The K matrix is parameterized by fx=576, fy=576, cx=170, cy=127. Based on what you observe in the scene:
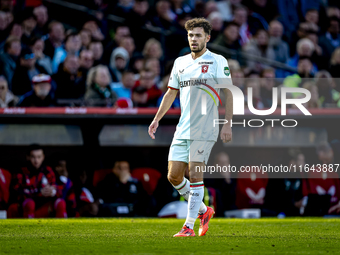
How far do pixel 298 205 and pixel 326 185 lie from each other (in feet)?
1.87

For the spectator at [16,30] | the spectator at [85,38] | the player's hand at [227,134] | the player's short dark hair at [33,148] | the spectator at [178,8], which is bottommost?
the player's short dark hair at [33,148]

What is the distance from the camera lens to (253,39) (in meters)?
12.4

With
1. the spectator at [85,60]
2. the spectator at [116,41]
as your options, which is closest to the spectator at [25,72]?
the spectator at [85,60]

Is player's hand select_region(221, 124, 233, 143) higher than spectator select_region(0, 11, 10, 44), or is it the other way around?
spectator select_region(0, 11, 10, 44)

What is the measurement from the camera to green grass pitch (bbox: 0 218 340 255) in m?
4.61

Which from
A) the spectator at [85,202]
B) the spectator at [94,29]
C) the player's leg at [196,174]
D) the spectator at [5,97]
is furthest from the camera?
the spectator at [94,29]

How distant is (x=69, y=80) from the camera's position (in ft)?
32.4

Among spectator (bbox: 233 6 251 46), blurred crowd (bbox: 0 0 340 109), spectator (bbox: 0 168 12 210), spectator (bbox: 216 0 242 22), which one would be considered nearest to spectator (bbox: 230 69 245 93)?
blurred crowd (bbox: 0 0 340 109)

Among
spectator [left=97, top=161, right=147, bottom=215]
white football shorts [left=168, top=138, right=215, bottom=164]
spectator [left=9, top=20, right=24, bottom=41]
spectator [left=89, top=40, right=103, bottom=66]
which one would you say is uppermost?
spectator [left=9, top=20, right=24, bottom=41]

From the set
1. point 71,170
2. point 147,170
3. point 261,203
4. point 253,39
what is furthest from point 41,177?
point 253,39

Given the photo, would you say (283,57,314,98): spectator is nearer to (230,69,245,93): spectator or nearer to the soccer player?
(230,69,245,93): spectator

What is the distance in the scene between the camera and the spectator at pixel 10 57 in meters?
10.1

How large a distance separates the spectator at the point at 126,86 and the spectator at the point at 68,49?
1.17 metres

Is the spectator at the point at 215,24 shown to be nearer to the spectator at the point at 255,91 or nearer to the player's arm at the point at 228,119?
the spectator at the point at 255,91
